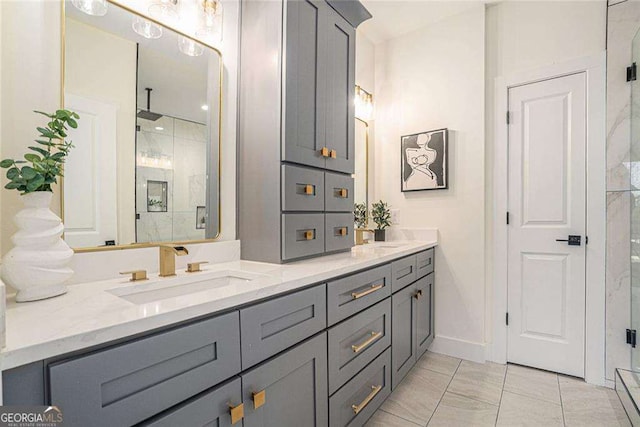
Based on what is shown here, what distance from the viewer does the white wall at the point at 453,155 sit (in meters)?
2.42

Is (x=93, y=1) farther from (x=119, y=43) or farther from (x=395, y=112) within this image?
(x=395, y=112)

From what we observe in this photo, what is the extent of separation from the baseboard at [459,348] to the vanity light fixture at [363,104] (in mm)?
2027

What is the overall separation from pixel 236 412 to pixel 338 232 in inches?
43.2

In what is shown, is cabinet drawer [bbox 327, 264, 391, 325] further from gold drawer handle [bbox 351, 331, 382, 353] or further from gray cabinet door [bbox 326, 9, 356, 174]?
gray cabinet door [bbox 326, 9, 356, 174]

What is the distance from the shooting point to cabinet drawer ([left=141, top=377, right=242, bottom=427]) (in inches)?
28.6

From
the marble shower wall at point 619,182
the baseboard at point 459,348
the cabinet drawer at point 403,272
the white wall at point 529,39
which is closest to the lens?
the cabinet drawer at point 403,272

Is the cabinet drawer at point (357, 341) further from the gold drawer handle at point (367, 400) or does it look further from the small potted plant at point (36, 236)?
the small potted plant at point (36, 236)

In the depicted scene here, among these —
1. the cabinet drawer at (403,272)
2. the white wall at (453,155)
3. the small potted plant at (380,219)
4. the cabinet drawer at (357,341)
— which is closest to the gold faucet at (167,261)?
the cabinet drawer at (357,341)

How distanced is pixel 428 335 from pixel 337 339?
4.61 ft

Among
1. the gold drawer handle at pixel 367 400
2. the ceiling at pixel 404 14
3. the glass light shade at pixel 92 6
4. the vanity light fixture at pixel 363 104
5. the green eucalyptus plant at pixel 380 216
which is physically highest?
the ceiling at pixel 404 14

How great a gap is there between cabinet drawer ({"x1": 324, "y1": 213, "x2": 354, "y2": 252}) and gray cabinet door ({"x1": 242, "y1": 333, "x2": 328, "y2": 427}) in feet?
1.98

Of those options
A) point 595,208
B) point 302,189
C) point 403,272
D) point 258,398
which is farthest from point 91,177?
point 595,208

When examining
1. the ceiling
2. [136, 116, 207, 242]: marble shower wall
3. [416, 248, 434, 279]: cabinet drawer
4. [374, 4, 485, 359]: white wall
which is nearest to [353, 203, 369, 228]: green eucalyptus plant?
[374, 4, 485, 359]: white wall

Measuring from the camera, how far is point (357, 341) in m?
1.46
